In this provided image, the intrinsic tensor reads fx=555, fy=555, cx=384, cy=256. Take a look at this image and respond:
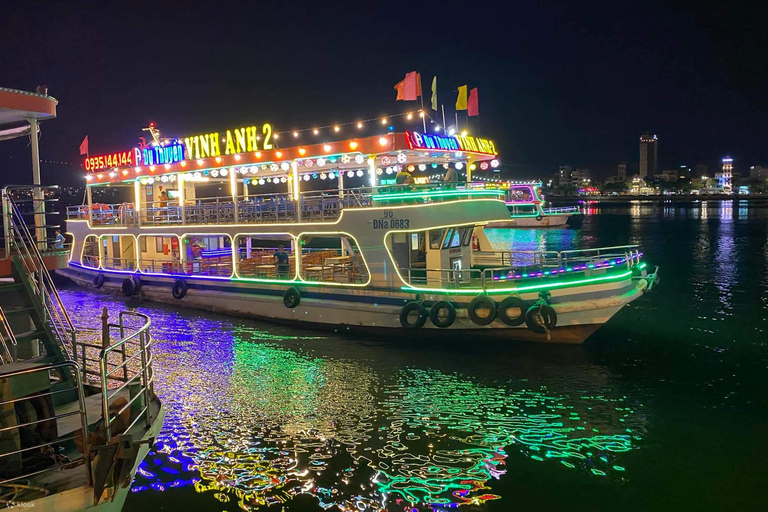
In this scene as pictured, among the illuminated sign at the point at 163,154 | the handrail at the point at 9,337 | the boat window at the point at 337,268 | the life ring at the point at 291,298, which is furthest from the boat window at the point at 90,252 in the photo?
the handrail at the point at 9,337

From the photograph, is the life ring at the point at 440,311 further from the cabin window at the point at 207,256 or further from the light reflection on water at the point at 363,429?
the cabin window at the point at 207,256

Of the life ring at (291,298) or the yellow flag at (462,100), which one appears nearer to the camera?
the life ring at (291,298)

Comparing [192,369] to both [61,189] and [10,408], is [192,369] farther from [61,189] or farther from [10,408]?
[10,408]

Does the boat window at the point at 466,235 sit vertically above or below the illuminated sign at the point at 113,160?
below

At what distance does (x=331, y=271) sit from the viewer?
65.0ft

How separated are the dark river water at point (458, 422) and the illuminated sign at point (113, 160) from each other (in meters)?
10.5

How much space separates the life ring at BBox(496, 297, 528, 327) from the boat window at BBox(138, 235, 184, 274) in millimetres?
15069

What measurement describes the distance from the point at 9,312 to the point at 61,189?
7.33 feet

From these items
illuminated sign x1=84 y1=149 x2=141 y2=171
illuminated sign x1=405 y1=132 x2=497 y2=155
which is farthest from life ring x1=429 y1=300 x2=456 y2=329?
illuminated sign x1=84 y1=149 x2=141 y2=171

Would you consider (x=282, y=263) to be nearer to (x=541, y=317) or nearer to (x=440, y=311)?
(x=440, y=311)

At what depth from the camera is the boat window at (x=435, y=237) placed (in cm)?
1744

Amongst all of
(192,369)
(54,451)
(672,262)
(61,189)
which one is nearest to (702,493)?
(54,451)

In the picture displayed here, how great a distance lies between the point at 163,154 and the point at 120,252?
5.90 m

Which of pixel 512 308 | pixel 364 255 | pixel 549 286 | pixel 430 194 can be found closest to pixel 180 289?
pixel 364 255
